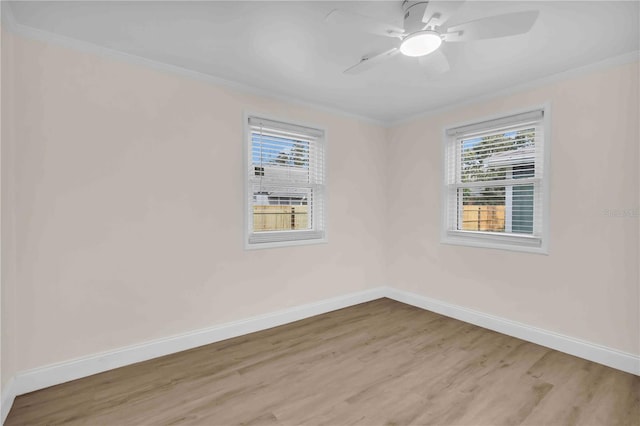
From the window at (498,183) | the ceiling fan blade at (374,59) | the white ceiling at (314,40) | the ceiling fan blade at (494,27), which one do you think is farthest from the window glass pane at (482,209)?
the ceiling fan blade at (374,59)

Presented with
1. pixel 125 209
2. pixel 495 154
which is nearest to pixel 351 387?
pixel 125 209

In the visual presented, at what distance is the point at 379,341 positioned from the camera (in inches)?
120

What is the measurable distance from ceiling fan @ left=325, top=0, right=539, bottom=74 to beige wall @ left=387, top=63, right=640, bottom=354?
5.03 ft

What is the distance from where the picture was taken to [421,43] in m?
1.92

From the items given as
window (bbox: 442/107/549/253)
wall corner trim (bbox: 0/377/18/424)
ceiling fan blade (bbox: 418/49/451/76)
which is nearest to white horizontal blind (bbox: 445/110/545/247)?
window (bbox: 442/107/549/253)

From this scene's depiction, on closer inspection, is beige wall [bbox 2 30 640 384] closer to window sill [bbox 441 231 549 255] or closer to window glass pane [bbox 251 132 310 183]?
window sill [bbox 441 231 549 255]

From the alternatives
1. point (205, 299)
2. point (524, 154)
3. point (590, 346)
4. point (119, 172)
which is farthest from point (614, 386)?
point (119, 172)

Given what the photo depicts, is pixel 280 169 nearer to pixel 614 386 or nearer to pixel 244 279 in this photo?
pixel 244 279

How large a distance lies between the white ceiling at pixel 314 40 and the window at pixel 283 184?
50cm

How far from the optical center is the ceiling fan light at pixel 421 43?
1.85 metres

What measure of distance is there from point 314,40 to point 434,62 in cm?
87

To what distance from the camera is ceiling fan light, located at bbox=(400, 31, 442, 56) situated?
185cm

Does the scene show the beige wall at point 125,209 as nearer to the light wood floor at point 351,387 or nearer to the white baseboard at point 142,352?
the white baseboard at point 142,352

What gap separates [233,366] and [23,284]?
157cm
